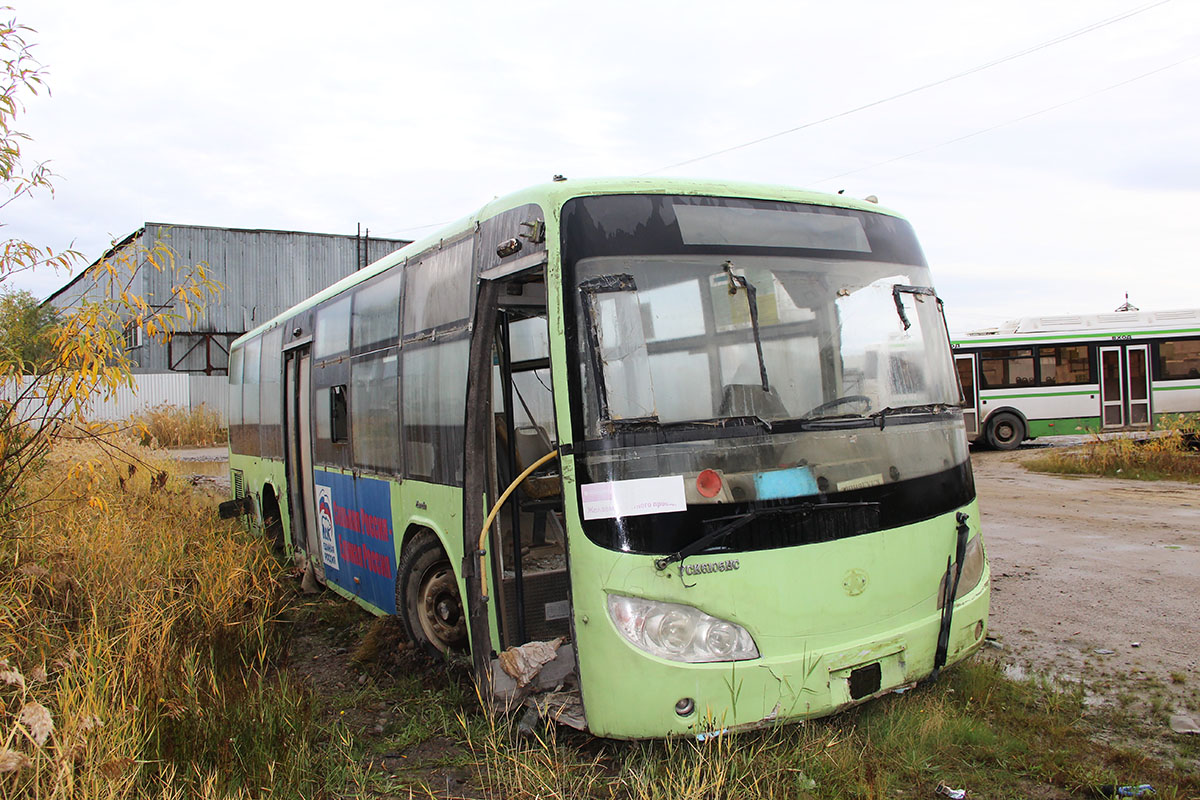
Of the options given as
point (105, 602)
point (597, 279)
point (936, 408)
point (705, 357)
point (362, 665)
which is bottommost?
point (362, 665)

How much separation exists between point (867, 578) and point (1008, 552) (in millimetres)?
5448

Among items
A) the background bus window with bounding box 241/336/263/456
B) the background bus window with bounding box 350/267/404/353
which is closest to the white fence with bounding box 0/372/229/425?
the background bus window with bounding box 241/336/263/456

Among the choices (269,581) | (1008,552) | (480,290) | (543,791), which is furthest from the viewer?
(1008,552)

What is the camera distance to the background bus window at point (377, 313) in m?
5.93

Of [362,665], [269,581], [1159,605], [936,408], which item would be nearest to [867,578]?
[936,408]

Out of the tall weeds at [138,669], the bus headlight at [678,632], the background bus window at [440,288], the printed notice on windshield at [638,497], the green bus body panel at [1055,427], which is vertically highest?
the background bus window at [440,288]

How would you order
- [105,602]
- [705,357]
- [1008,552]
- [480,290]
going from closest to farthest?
1. [705,357]
2. [480,290]
3. [105,602]
4. [1008,552]

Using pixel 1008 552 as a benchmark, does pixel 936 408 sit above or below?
above

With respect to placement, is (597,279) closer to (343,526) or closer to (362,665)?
(362,665)

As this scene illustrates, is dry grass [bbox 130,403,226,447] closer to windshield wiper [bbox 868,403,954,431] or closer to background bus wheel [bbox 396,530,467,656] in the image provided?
background bus wheel [bbox 396,530,467,656]

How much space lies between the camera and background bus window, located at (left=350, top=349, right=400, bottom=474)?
5844 millimetres

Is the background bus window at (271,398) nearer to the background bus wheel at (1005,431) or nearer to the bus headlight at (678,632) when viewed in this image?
the bus headlight at (678,632)

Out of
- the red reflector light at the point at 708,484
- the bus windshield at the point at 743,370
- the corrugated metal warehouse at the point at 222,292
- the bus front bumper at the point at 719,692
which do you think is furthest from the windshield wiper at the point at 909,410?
the corrugated metal warehouse at the point at 222,292

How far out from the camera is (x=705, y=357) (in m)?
3.78
